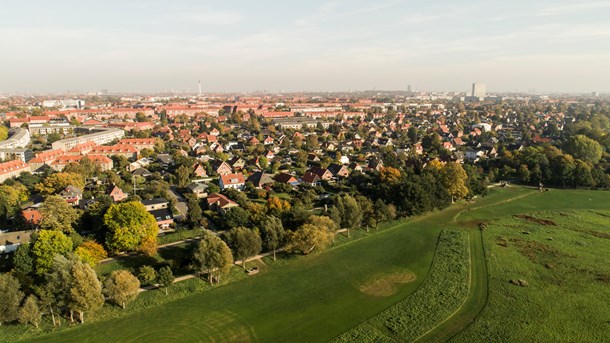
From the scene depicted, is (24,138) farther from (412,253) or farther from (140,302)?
(412,253)

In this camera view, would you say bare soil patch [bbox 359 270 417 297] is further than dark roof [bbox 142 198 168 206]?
No

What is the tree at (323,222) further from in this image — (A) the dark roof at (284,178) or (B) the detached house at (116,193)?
(B) the detached house at (116,193)

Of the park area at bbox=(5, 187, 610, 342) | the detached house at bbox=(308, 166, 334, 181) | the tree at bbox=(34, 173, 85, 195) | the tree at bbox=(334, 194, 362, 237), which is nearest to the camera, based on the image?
the park area at bbox=(5, 187, 610, 342)

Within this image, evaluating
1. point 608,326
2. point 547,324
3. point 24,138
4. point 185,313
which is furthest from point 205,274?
point 24,138

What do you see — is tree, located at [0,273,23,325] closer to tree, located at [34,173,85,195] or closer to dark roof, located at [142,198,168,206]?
dark roof, located at [142,198,168,206]

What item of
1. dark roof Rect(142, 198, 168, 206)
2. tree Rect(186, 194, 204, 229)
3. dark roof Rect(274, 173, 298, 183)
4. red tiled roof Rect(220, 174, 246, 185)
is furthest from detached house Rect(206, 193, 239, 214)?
dark roof Rect(274, 173, 298, 183)

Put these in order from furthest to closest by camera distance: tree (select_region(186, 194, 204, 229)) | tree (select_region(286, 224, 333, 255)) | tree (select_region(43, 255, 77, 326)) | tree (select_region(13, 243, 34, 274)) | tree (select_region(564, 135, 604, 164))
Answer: tree (select_region(564, 135, 604, 164)) < tree (select_region(186, 194, 204, 229)) < tree (select_region(286, 224, 333, 255)) < tree (select_region(13, 243, 34, 274)) < tree (select_region(43, 255, 77, 326))

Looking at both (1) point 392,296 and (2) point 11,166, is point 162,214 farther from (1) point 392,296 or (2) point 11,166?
(2) point 11,166
